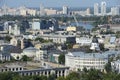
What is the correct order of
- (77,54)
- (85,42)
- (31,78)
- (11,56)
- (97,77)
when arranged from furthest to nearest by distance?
(85,42) → (11,56) → (77,54) → (97,77) → (31,78)

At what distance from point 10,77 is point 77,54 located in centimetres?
462

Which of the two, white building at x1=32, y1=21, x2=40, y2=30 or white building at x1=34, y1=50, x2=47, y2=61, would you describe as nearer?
white building at x1=34, y1=50, x2=47, y2=61

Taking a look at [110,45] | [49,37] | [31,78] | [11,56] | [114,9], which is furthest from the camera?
[114,9]

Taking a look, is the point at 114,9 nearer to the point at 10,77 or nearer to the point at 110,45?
the point at 110,45

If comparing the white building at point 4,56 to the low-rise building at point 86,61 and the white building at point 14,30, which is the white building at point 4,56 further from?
the white building at point 14,30

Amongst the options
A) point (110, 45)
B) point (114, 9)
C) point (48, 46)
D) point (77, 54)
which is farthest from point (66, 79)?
point (114, 9)

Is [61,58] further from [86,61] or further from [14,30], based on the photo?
[14,30]

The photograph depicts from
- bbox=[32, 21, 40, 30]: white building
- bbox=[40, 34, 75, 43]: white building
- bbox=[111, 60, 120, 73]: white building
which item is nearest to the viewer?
bbox=[111, 60, 120, 73]: white building

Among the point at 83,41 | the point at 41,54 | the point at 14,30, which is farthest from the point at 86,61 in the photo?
the point at 14,30

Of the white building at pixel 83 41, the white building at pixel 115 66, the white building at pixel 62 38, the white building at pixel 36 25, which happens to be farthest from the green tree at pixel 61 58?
the white building at pixel 36 25

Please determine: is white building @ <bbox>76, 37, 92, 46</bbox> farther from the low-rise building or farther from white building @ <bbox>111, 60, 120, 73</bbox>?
white building @ <bbox>111, 60, 120, 73</bbox>

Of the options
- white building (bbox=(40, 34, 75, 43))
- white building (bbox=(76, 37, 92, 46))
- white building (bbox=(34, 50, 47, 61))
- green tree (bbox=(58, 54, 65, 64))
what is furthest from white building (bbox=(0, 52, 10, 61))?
white building (bbox=(40, 34, 75, 43))

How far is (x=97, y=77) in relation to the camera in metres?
12.0

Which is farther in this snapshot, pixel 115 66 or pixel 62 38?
pixel 62 38
